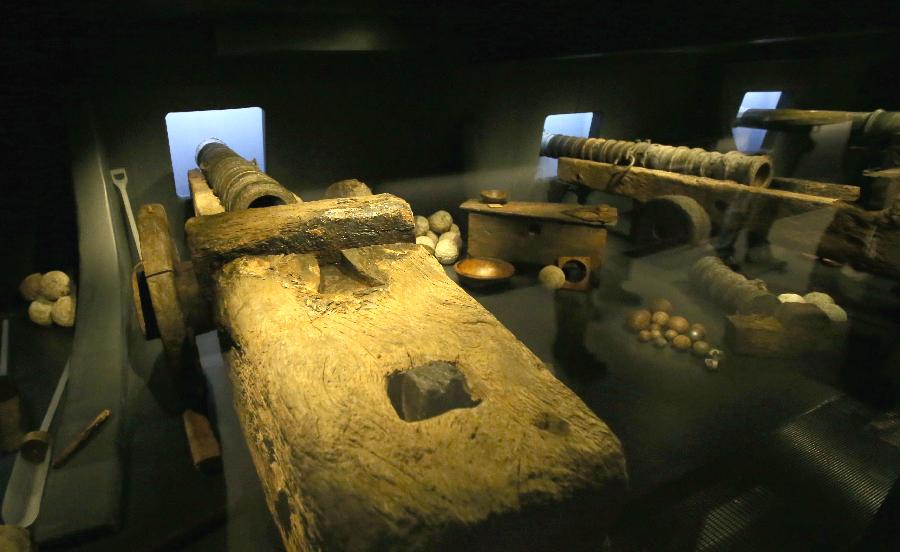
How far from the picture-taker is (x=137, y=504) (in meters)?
2.10

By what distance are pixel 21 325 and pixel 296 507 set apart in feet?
10.5

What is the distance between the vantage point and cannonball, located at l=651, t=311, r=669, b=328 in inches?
131

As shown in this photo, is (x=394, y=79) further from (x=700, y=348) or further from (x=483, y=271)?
(x=700, y=348)

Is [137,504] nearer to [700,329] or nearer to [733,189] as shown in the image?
[700,329]

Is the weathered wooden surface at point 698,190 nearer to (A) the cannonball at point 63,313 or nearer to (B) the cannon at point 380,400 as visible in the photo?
(B) the cannon at point 380,400

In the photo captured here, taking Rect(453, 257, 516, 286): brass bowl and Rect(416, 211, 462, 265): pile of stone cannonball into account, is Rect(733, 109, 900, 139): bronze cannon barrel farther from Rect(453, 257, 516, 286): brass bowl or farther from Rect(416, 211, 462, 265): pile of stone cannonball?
Rect(416, 211, 462, 265): pile of stone cannonball

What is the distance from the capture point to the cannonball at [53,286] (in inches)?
133

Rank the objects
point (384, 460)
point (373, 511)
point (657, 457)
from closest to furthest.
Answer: point (373, 511) < point (384, 460) < point (657, 457)

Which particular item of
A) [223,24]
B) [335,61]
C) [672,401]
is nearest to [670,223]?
[672,401]

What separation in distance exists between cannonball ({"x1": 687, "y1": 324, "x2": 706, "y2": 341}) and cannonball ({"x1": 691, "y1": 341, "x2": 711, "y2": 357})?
0.16ft

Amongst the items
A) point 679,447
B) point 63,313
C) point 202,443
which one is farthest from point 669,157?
point 63,313

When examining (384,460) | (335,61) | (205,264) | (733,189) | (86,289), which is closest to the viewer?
(384,460)

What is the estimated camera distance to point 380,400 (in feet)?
4.30

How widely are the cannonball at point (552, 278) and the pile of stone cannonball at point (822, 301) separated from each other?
144cm
